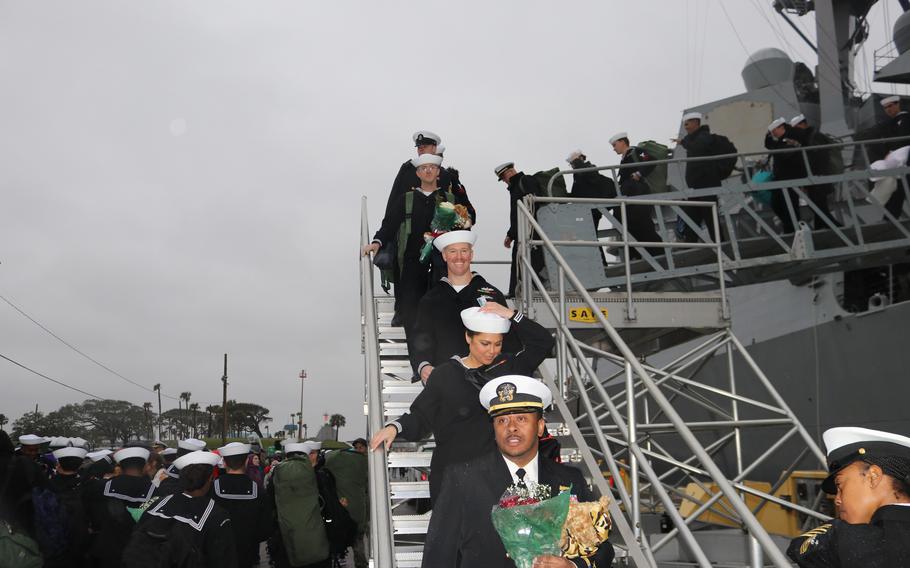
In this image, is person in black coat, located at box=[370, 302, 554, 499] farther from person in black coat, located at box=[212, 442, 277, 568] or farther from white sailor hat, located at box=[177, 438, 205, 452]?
white sailor hat, located at box=[177, 438, 205, 452]

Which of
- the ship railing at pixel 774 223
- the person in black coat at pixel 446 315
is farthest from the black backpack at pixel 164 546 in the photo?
the ship railing at pixel 774 223

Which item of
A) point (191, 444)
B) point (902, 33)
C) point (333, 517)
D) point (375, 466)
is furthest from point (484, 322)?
point (902, 33)

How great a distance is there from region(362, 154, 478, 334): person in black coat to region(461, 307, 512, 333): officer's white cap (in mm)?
2160

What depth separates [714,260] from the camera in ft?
32.6

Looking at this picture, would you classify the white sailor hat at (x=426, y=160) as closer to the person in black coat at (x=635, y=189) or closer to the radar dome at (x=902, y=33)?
the person in black coat at (x=635, y=189)

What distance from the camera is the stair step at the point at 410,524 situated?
15.2 feet

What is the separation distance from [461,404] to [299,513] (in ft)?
12.1

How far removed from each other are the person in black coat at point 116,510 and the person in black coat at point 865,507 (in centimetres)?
497

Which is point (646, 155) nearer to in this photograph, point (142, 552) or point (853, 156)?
point (853, 156)

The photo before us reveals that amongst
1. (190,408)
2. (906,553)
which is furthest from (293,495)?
(190,408)

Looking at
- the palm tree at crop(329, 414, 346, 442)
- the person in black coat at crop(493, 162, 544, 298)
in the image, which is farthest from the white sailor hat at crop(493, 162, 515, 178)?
the palm tree at crop(329, 414, 346, 442)

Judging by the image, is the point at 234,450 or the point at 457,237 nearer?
the point at 457,237

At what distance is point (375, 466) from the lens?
381cm

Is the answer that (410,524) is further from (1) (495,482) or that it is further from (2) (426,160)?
(2) (426,160)
